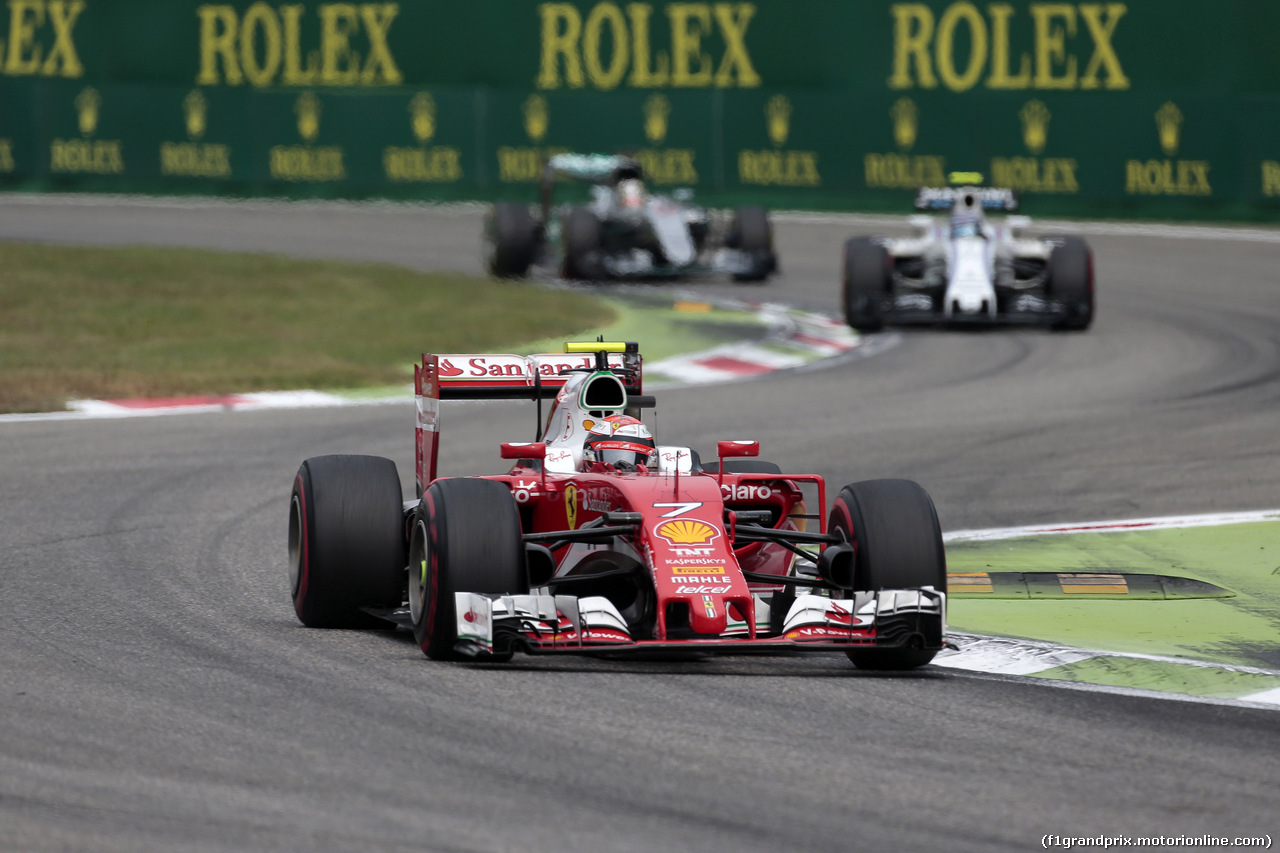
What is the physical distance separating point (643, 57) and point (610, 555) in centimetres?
2274

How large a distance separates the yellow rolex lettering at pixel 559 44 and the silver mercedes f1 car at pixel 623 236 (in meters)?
6.53

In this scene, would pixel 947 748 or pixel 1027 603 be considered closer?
pixel 947 748

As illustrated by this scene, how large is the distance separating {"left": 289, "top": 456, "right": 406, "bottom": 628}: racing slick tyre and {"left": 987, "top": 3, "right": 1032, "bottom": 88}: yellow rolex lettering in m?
21.8

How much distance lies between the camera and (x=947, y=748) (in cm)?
627

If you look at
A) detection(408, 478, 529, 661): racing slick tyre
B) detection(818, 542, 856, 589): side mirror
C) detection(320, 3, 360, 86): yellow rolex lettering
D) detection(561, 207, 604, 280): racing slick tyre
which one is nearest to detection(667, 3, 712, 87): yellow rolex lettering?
detection(320, 3, 360, 86): yellow rolex lettering

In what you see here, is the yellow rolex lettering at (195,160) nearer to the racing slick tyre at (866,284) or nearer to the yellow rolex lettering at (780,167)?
the yellow rolex lettering at (780,167)

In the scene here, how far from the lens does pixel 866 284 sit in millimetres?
19719

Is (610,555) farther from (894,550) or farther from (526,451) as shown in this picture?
(894,550)

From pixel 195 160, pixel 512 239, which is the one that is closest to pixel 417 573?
pixel 512 239

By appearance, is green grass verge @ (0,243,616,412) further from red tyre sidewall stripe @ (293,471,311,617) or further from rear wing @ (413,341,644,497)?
red tyre sidewall stripe @ (293,471,311,617)

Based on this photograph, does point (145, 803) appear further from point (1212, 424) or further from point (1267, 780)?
point (1212, 424)

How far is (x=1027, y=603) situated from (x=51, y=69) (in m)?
26.3

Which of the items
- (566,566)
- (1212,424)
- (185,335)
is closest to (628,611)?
(566,566)

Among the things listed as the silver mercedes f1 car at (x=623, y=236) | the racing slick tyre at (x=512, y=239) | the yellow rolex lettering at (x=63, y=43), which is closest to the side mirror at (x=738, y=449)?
the silver mercedes f1 car at (x=623, y=236)
